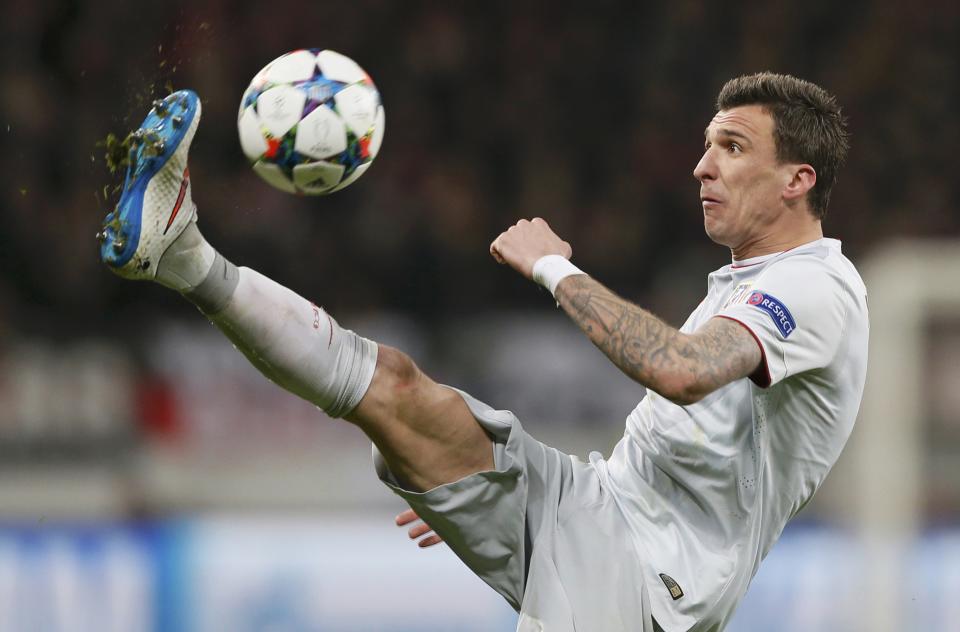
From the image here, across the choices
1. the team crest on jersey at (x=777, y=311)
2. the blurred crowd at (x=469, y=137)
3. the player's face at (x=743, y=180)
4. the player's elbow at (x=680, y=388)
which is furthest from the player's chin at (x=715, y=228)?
the blurred crowd at (x=469, y=137)

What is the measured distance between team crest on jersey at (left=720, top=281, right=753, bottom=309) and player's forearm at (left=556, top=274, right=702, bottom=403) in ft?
0.92

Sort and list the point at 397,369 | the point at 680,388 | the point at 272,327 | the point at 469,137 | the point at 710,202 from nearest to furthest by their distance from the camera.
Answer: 1. the point at 680,388
2. the point at 272,327
3. the point at 397,369
4. the point at 710,202
5. the point at 469,137

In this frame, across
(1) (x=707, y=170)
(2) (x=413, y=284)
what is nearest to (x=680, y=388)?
(1) (x=707, y=170)

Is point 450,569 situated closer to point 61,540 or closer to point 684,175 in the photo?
point 61,540

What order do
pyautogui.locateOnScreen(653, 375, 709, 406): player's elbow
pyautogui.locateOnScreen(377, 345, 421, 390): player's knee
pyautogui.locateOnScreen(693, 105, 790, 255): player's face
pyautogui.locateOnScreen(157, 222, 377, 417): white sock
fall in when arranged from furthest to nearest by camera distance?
1. pyautogui.locateOnScreen(693, 105, 790, 255): player's face
2. pyautogui.locateOnScreen(377, 345, 421, 390): player's knee
3. pyautogui.locateOnScreen(157, 222, 377, 417): white sock
4. pyautogui.locateOnScreen(653, 375, 709, 406): player's elbow

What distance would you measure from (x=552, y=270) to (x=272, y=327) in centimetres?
70

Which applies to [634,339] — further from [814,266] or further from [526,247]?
[814,266]

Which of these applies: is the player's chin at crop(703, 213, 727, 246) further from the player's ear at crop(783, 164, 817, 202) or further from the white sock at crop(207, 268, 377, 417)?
the white sock at crop(207, 268, 377, 417)

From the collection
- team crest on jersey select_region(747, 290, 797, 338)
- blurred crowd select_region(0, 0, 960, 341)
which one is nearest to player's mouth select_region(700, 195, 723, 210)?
team crest on jersey select_region(747, 290, 797, 338)

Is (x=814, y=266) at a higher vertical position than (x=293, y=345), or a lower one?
higher

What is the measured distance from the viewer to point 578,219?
912cm

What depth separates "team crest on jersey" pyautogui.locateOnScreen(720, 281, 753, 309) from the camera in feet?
11.3

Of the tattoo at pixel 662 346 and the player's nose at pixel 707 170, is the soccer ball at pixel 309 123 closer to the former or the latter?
the tattoo at pixel 662 346

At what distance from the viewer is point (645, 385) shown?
3.23 m
